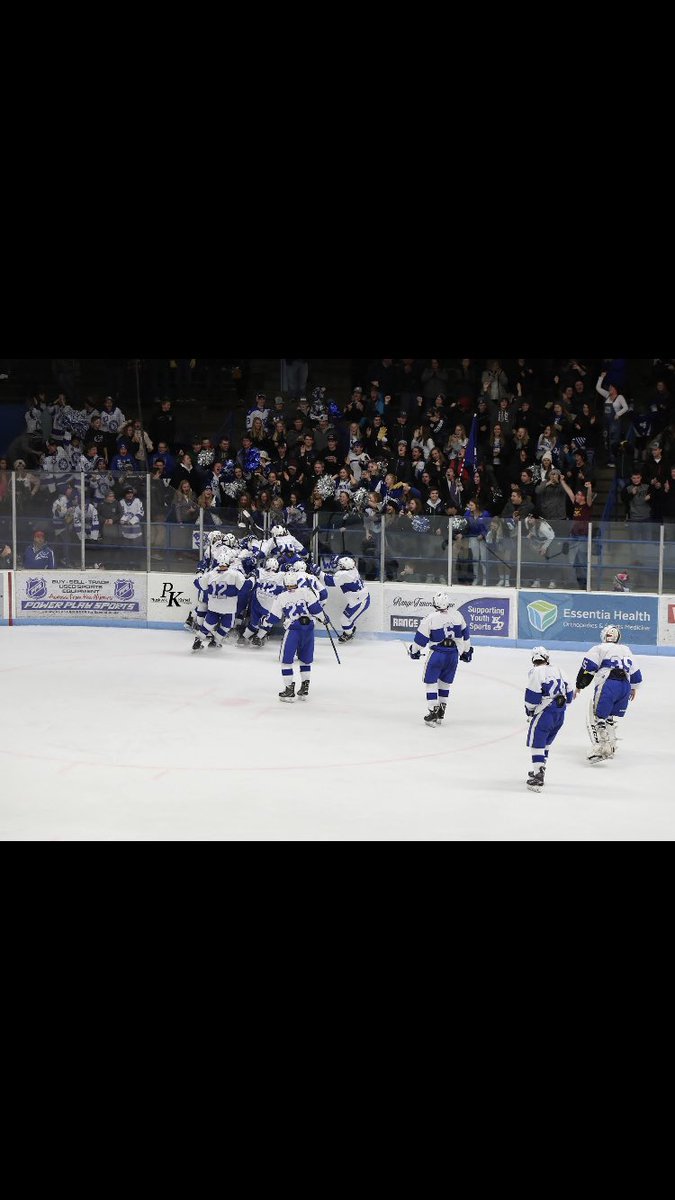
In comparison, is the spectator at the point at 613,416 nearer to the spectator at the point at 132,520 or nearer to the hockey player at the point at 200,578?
the hockey player at the point at 200,578

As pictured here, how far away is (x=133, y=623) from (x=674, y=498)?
7.28 metres

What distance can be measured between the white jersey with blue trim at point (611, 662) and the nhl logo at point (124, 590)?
8.86 meters

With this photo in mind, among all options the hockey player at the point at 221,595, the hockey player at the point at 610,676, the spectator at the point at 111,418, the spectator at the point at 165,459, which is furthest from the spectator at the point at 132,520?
the hockey player at the point at 610,676

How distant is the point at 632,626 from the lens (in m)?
16.3

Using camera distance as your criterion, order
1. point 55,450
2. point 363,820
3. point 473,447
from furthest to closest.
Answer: point 55,450, point 473,447, point 363,820

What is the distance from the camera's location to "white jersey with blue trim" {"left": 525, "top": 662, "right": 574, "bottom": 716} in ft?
32.9


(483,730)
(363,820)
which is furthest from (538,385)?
(363,820)

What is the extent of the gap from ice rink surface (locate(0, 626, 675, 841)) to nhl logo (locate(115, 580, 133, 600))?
70.8 inches

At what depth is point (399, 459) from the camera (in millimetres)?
19531

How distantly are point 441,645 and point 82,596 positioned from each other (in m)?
7.41

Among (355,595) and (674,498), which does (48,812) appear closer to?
(355,595)

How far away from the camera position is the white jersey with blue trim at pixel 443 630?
12.4m

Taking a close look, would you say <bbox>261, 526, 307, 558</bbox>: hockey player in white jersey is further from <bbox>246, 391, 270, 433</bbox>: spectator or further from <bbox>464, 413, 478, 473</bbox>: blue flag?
<bbox>246, 391, 270, 433</bbox>: spectator

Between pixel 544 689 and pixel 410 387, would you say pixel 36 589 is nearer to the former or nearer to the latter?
pixel 410 387
